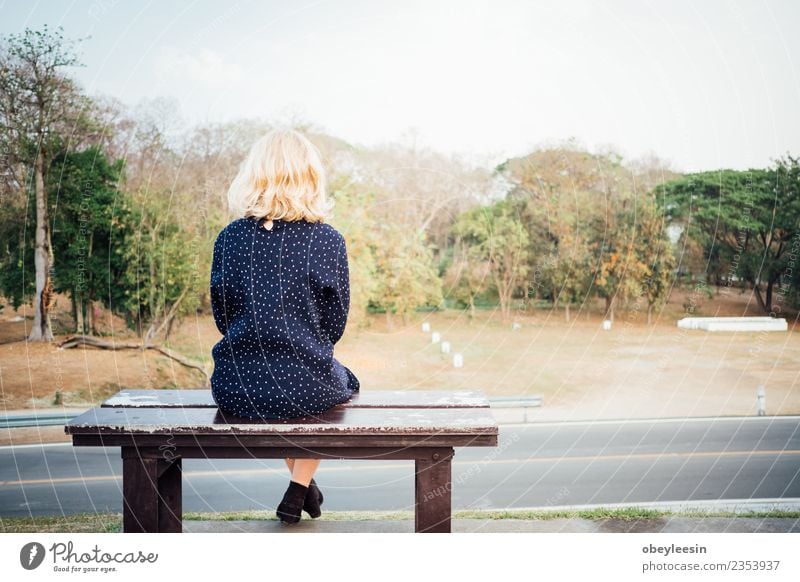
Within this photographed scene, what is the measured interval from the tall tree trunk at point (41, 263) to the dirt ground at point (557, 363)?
0.72 feet

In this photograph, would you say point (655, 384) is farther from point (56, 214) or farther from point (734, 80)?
point (56, 214)

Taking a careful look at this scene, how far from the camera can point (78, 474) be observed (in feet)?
16.1

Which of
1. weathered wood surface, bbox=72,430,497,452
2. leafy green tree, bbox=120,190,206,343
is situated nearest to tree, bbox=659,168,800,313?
weathered wood surface, bbox=72,430,497,452

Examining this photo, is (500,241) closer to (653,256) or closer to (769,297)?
(653,256)

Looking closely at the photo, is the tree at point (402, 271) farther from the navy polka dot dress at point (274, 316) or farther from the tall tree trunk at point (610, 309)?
the navy polka dot dress at point (274, 316)

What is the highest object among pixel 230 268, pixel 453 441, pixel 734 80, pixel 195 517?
pixel 734 80

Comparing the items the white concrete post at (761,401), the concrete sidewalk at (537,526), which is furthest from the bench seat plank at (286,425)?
the white concrete post at (761,401)

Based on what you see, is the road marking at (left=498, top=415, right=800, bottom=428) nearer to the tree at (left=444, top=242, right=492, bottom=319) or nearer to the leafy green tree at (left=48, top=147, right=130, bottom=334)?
the tree at (left=444, top=242, right=492, bottom=319)

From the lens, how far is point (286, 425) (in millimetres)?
2453

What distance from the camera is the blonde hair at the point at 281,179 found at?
2592mm

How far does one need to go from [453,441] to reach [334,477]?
9.47ft

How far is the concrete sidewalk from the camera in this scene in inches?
120

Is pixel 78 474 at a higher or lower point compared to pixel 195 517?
lower
